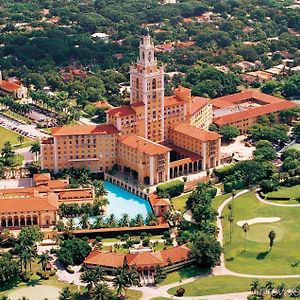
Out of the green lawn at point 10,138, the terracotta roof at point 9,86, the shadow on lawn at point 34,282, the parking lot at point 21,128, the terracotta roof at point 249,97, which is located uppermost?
the terracotta roof at point 249,97

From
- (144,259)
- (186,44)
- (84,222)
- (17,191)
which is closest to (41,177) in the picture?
(17,191)

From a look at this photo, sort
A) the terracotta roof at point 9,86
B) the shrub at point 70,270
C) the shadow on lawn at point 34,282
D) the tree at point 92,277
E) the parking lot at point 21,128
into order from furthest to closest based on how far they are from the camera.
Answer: the terracotta roof at point 9,86
the parking lot at point 21,128
the shrub at point 70,270
the shadow on lawn at point 34,282
the tree at point 92,277

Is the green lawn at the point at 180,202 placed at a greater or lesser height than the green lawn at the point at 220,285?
greater

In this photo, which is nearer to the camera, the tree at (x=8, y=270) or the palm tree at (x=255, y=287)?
the palm tree at (x=255, y=287)

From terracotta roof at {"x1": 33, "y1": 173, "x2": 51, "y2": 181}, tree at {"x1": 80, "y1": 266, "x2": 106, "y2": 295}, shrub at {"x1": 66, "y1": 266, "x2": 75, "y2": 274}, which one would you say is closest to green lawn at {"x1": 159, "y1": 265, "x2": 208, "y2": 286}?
tree at {"x1": 80, "y1": 266, "x2": 106, "y2": 295}

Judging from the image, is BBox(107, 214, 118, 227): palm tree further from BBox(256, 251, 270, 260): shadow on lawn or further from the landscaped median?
BBox(256, 251, 270, 260): shadow on lawn

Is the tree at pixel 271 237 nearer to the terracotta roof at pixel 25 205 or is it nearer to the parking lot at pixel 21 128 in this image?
the terracotta roof at pixel 25 205

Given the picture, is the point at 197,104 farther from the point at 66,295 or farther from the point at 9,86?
the point at 66,295

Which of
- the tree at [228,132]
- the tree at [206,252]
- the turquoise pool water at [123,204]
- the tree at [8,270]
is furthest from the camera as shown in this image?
the tree at [228,132]

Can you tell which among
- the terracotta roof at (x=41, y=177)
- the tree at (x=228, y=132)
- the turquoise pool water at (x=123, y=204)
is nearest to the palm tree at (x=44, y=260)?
the turquoise pool water at (x=123, y=204)
